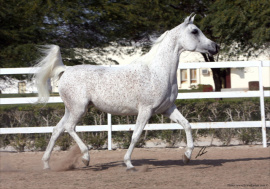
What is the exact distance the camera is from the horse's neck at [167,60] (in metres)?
5.95

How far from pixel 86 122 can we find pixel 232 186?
5083 mm

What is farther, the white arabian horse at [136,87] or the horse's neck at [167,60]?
the horse's neck at [167,60]

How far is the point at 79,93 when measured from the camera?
6.00 m

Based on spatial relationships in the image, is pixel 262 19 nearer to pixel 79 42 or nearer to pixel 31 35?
pixel 79 42

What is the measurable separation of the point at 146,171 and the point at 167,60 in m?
1.56

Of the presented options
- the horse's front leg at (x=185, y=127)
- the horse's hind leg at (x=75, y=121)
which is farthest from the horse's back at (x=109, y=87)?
the horse's front leg at (x=185, y=127)

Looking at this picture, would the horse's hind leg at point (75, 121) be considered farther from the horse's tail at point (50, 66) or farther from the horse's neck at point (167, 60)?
the horse's neck at point (167, 60)

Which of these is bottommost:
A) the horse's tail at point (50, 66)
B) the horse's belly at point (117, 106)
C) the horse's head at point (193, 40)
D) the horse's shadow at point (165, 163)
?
the horse's shadow at point (165, 163)

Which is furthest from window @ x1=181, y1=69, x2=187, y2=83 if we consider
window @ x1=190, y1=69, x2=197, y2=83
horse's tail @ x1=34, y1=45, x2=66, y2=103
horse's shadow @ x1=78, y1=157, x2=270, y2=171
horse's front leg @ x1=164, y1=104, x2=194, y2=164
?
horse's front leg @ x1=164, y1=104, x2=194, y2=164

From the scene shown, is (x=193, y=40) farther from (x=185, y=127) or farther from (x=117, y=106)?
(x=117, y=106)

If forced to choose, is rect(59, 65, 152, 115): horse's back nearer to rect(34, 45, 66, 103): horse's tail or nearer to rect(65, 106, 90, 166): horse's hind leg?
rect(65, 106, 90, 166): horse's hind leg

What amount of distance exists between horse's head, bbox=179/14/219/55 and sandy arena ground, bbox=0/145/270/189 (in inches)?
66.1

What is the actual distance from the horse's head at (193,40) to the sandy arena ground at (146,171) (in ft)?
5.51

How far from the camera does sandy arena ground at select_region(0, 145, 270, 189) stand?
4.73 m
